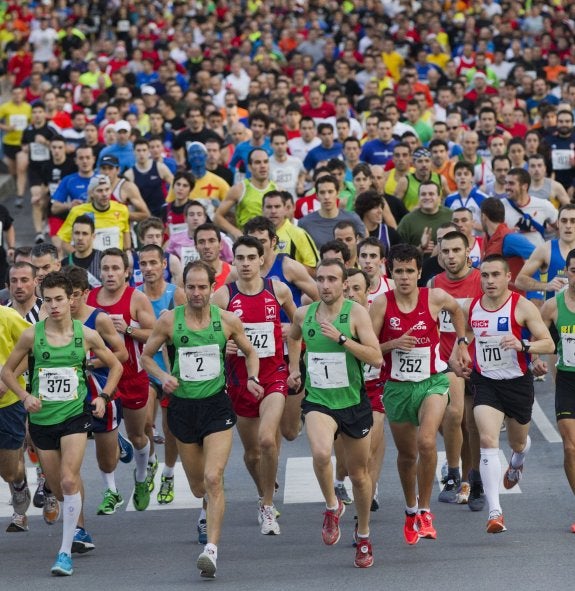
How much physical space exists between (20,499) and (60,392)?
5.37 feet

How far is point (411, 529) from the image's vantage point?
10820mm

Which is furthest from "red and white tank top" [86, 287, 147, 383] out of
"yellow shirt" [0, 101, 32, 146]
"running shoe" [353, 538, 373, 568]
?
"yellow shirt" [0, 101, 32, 146]

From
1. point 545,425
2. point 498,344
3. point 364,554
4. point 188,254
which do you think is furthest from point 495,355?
point 188,254

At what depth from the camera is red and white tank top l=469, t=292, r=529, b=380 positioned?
11094mm

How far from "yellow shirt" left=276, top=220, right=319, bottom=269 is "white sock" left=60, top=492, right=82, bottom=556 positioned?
462 centimetres

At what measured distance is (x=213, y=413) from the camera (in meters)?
10.5

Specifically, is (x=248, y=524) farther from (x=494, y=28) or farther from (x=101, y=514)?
(x=494, y=28)

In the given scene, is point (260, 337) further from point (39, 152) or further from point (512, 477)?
point (39, 152)

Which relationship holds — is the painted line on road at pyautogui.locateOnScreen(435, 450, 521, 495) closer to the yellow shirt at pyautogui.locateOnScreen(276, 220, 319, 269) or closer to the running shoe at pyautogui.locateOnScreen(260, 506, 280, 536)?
the running shoe at pyautogui.locateOnScreen(260, 506, 280, 536)

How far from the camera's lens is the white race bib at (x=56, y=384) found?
10.4m

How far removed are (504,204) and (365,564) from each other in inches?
→ 284

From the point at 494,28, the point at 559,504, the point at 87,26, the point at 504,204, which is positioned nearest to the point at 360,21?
the point at 494,28

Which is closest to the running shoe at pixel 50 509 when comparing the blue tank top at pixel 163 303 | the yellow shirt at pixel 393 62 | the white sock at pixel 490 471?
the blue tank top at pixel 163 303

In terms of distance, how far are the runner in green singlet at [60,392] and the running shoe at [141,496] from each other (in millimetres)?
1835
